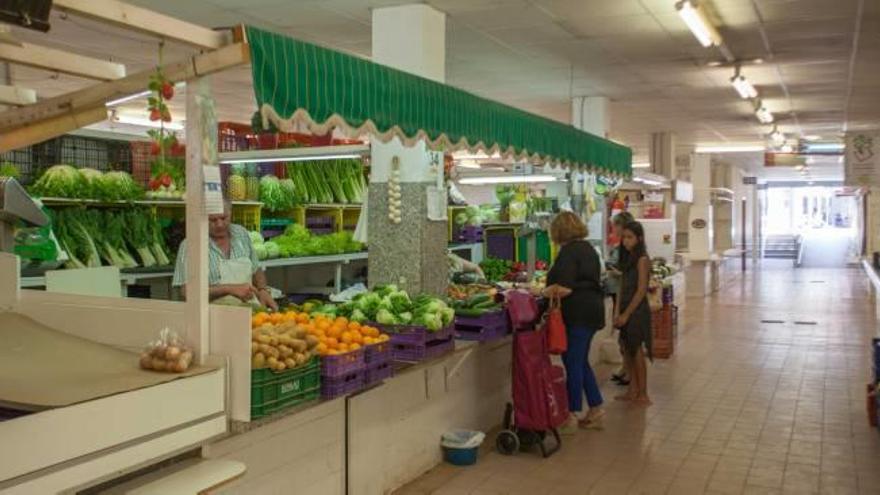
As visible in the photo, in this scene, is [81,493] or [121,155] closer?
[81,493]

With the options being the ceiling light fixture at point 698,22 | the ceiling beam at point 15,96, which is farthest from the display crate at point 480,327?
the ceiling beam at point 15,96

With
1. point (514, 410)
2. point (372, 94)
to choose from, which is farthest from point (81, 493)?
point (514, 410)

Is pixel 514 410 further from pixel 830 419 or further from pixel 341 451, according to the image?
pixel 830 419

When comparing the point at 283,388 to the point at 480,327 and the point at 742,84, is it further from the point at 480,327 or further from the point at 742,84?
the point at 742,84

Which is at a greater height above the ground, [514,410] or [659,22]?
[659,22]

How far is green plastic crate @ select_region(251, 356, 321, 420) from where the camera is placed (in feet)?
10.6

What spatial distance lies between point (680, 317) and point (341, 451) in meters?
9.84

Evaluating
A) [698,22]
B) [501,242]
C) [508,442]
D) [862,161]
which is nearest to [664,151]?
[862,161]

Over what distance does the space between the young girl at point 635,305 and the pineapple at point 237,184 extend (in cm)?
349

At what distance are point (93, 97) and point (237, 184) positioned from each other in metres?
4.11

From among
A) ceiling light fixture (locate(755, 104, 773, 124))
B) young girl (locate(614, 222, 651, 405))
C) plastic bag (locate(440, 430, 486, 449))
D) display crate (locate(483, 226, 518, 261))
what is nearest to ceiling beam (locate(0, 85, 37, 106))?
plastic bag (locate(440, 430, 486, 449))

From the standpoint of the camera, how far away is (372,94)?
4.29 meters

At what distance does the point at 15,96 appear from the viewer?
3676 millimetres

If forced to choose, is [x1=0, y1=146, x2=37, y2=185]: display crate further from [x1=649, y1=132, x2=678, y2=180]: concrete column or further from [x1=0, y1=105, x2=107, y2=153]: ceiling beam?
[x1=649, y1=132, x2=678, y2=180]: concrete column
